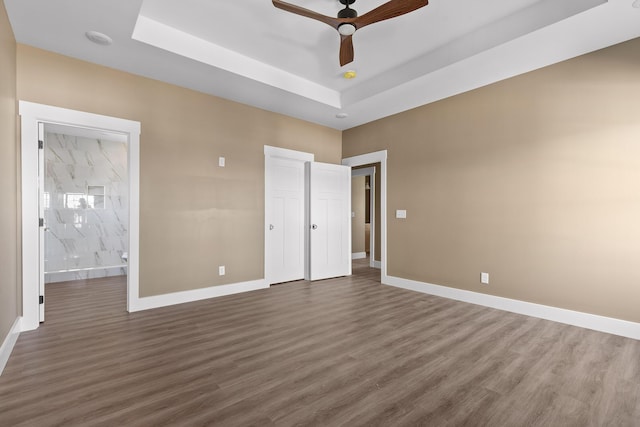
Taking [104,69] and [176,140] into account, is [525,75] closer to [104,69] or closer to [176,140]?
[176,140]

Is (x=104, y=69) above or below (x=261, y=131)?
above

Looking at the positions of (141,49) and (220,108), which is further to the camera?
(220,108)

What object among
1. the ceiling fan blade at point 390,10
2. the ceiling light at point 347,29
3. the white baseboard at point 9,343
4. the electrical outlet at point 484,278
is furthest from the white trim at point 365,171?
the white baseboard at point 9,343

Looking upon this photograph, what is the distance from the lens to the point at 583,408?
5.97 feet

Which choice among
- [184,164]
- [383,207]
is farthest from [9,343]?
[383,207]

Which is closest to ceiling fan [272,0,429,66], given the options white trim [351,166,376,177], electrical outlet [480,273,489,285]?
electrical outlet [480,273,489,285]

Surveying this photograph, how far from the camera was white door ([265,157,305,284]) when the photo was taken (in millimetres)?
4887

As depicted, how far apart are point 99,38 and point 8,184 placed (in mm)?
1589

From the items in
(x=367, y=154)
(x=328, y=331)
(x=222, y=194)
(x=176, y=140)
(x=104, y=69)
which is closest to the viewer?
(x=328, y=331)

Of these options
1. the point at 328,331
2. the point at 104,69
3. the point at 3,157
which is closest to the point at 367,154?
the point at 328,331

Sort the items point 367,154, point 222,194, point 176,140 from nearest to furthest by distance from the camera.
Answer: point 176,140 < point 222,194 < point 367,154

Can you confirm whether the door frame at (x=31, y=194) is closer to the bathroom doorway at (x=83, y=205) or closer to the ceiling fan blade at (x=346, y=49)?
the bathroom doorway at (x=83, y=205)

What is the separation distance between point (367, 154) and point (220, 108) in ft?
8.53

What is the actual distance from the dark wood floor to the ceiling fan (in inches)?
110
